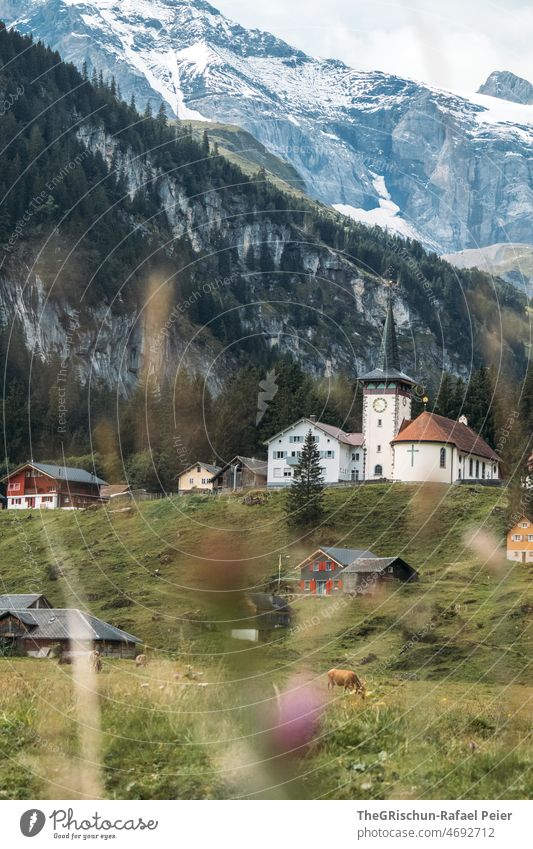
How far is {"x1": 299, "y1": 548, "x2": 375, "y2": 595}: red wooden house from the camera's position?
9156cm

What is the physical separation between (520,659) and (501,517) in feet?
102

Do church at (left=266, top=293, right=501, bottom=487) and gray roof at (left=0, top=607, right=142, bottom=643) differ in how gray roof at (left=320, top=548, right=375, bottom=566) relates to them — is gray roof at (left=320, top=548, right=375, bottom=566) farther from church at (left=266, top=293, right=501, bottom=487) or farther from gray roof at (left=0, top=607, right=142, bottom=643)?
church at (left=266, top=293, right=501, bottom=487)

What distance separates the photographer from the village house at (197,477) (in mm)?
138625

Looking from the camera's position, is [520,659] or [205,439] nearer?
[520,659]

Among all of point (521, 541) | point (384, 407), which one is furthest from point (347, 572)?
point (384, 407)

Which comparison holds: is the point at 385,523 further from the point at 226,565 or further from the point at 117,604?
the point at 226,565

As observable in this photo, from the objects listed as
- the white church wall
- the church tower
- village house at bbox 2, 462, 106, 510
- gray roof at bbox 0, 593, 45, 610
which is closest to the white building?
the church tower

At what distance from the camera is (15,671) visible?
59.9 m

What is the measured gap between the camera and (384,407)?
141625 mm

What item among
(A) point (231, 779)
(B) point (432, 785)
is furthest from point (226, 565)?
(B) point (432, 785)

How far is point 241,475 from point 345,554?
46.4 m

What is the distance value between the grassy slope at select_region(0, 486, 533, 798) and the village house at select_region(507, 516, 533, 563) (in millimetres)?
1470
